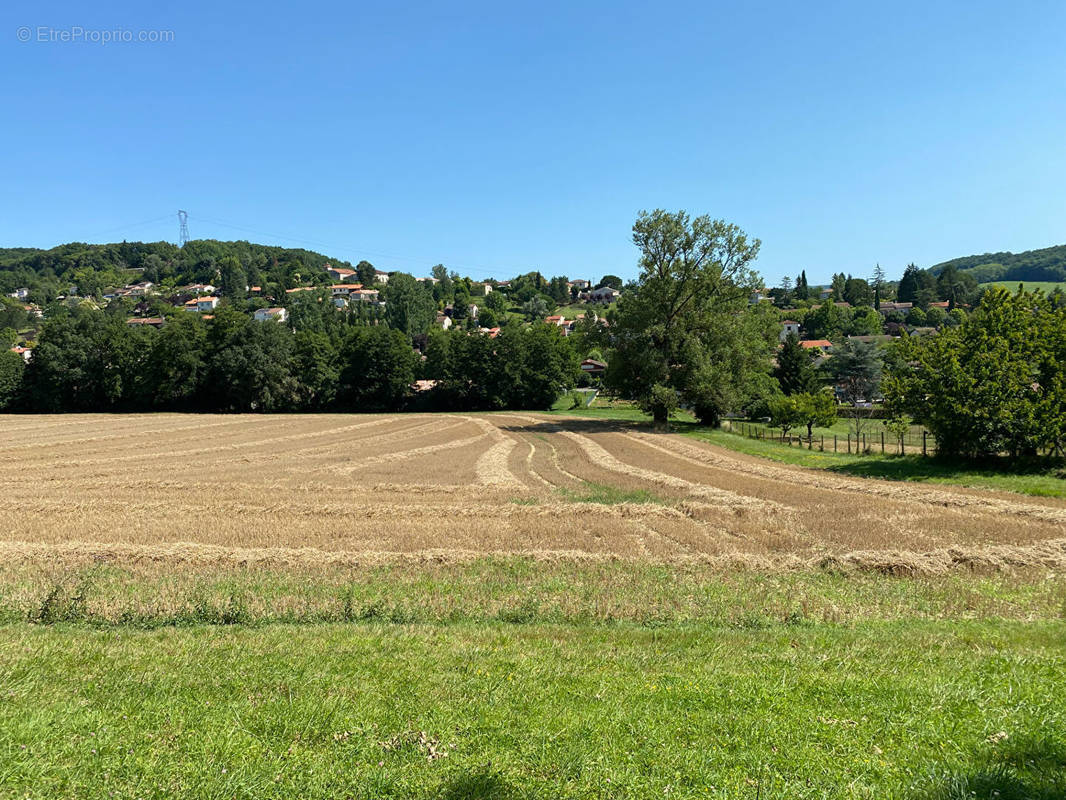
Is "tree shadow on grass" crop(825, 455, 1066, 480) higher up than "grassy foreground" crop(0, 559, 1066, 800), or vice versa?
"grassy foreground" crop(0, 559, 1066, 800)

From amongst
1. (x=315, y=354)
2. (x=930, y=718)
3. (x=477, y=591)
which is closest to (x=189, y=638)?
(x=477, y=591)

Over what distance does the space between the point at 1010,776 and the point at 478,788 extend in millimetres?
4340

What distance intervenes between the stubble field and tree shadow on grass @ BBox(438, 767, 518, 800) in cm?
2

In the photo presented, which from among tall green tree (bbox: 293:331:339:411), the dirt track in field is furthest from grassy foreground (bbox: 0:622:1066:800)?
tall green tree (bbox: 293:331:339:411)

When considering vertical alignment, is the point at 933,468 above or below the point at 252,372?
below

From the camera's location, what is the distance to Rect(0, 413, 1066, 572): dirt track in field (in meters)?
13.9

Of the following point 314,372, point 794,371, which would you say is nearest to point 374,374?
point 314,372

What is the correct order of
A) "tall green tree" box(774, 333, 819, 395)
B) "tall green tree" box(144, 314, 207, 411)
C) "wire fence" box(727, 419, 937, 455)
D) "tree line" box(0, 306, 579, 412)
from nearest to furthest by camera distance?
"wire fence" box(727, 419, 937, 455), "tree line" box(0, 306, 579, 412), "tall green tree" box(144, 314, 207, 411), "tall green tree" box(774, 333, 819, 395)

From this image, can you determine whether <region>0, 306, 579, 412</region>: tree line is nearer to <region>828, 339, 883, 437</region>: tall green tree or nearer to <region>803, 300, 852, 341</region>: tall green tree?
<region>828, 339, 883, 437</region>: tall green tree

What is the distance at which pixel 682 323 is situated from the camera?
170ft

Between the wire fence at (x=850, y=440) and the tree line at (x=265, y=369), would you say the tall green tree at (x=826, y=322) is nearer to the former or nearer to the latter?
the tree line at (x=265, y=369)

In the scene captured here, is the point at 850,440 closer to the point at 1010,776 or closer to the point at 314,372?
the point at 1010,776

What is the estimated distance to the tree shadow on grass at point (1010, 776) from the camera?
15.3 ft

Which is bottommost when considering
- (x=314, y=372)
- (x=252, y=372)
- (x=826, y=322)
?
(x=314, y=372)
